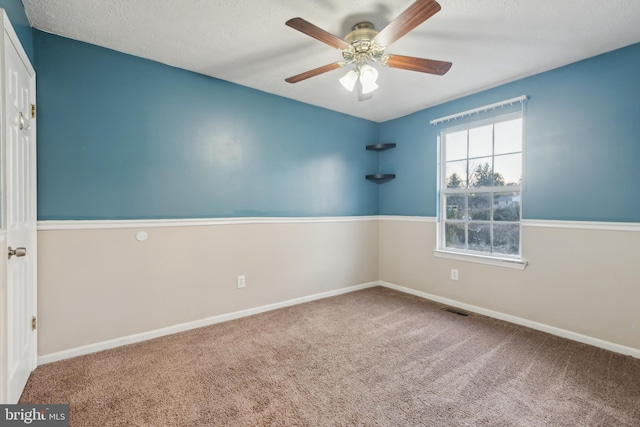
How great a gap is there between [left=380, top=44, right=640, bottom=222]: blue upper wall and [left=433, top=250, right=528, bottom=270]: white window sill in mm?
475

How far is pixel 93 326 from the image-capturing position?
225cm

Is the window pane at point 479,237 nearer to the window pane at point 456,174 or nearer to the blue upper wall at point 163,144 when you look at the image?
the window pane at point 456,174

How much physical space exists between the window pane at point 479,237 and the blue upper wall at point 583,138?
0.44 m

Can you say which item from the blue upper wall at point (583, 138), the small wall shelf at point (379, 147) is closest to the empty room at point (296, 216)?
the blue upper wall at point (583, 138)

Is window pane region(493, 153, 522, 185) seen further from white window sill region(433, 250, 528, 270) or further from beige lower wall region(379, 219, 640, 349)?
white window sill region(433, 250, 528, 270)

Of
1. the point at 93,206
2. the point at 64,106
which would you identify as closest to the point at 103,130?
the point at 64,106

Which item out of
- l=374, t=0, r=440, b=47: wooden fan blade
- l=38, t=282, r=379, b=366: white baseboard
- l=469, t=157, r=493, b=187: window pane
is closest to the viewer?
l=374, t=0, r=440, b=47: wooden fan blade

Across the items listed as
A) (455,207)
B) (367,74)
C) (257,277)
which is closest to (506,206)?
(455,207)

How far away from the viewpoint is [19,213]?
172 centimetres

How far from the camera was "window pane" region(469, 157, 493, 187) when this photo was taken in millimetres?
3102

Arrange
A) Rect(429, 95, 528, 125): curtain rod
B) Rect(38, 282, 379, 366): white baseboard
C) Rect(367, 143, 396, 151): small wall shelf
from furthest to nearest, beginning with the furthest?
Rect(367, 143, 396, 151): small wall shelf < Rect(429, 95, 528, 125): curtain rod < Rect(38, 282, 379, 366): white baseboard

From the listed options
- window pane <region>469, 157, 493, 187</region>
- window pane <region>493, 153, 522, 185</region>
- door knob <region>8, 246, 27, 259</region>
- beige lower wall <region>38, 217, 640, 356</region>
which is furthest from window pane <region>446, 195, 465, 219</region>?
door knob <region>8, 246, 27, 259</region>

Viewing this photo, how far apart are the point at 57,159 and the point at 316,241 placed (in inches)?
97.5

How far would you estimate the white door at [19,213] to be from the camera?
1.50 metres
